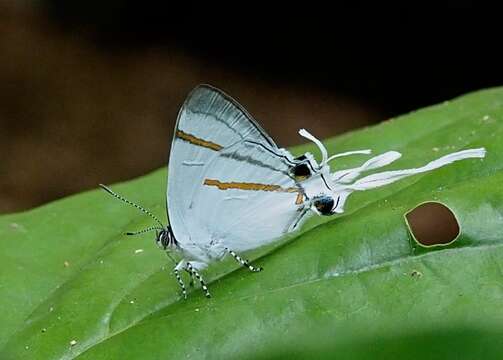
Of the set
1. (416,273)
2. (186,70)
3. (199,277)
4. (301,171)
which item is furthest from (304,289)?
(186,70)

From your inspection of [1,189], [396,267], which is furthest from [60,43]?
[396,267]

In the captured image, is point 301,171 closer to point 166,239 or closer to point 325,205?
point 325,205

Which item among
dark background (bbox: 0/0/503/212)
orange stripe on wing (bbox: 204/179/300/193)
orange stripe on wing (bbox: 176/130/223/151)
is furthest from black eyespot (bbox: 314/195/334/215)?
dark background (bbox: 0/0/503/212)

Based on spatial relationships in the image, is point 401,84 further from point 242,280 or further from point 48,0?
point 242,280

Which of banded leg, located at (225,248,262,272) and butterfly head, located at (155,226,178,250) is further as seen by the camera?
butterfly head, located at (155,226,178,250)

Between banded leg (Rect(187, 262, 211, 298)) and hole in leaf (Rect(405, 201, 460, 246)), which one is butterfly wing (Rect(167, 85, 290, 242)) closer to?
banded leg (Rect(187, 262, 211, 298))

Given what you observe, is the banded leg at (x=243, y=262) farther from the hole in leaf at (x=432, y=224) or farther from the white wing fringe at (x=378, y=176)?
the hole in leaf at (x=432, y=224)

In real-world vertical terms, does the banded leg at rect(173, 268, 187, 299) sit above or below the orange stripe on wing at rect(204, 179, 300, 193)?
below
